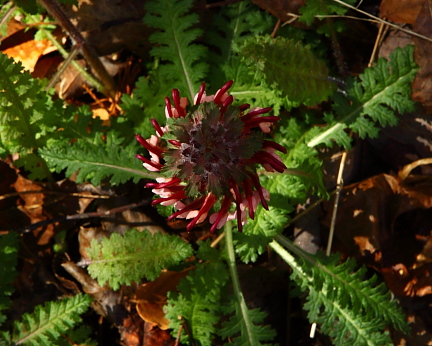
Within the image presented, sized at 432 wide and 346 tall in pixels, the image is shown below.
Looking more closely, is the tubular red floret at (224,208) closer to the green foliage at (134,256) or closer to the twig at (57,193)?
the green foliage at (134,256)

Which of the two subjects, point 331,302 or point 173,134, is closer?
point 173,134

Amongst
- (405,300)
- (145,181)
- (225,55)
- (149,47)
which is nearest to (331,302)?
(405,300)

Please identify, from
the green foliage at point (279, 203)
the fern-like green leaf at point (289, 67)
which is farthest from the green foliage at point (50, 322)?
the fern-like green leaf at point (289, 67)

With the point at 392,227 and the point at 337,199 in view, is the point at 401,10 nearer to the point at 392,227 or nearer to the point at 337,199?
the point at 337,199

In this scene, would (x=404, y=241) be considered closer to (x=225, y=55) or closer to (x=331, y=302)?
(x=331, y=302)

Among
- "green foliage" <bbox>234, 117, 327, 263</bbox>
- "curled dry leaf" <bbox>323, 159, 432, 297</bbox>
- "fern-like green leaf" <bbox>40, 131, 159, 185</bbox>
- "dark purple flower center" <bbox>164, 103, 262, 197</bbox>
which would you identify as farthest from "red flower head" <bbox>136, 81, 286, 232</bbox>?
"curled dry leaf" <bbox>323, 159, 432, 297</bbox>

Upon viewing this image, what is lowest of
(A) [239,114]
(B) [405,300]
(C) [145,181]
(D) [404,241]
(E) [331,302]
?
(B) [405,300]
